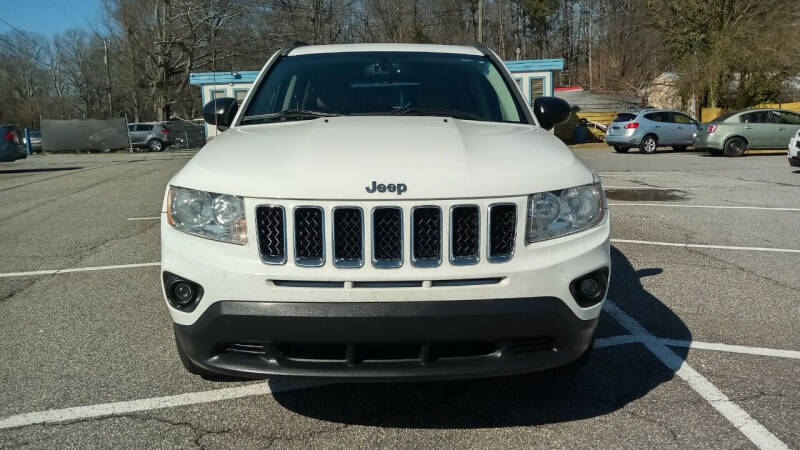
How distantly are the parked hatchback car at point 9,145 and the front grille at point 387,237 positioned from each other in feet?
60.2

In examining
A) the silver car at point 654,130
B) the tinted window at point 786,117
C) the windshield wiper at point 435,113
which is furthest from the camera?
the silver car at point 654,130

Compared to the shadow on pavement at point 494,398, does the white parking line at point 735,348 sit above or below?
below

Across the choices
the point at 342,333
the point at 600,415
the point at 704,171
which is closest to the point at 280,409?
the point at 342,333

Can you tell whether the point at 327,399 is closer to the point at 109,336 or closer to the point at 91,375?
the point at 91,375

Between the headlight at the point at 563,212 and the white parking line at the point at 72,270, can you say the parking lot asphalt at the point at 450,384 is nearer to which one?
the white parking line at the point at 72,270

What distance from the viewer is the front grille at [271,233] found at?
232 cm

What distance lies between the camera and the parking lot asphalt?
2.64 m

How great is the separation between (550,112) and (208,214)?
88.2 inches

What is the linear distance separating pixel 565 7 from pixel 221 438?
216ft

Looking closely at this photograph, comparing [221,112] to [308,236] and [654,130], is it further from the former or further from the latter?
[654,130]

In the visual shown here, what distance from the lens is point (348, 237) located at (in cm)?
231

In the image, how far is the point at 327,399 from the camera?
298cm

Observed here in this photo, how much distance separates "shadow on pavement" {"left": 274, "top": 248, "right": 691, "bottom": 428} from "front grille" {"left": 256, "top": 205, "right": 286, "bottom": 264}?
2.94 ft

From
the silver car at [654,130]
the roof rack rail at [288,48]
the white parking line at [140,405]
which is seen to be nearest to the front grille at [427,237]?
the white parking line at [140,405]
